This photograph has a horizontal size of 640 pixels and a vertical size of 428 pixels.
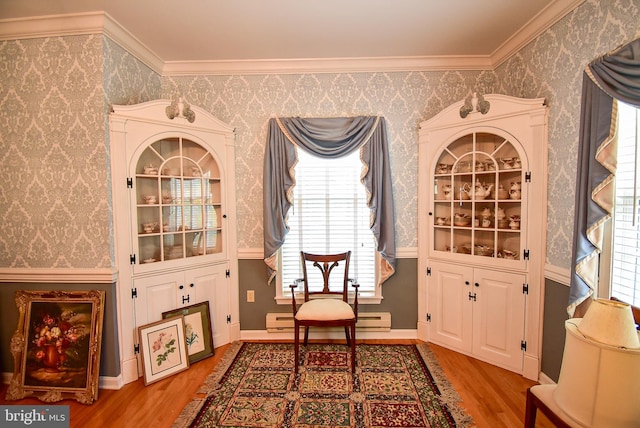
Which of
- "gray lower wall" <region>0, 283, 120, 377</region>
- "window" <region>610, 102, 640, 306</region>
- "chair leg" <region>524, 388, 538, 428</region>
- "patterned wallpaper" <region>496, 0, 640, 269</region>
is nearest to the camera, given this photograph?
"chair leg" <region>524, 388, 538, 428</region>

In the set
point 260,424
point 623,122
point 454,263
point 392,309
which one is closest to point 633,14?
point 623,122

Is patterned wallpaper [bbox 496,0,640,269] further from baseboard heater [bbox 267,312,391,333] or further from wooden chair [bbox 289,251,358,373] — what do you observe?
wooden chair [bbox 289,251,358,373]

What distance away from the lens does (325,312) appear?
266cm

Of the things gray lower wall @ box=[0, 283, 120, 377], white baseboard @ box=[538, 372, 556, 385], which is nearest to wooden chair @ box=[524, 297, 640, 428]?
white baseboard @ box=[538, 372, 556, 385]

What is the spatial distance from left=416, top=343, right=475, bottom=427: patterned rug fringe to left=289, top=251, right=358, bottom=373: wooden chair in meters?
0.70

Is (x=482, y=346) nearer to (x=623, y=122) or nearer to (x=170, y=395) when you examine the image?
(x=623, y=122)

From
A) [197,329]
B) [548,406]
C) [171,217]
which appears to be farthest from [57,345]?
[548,406]

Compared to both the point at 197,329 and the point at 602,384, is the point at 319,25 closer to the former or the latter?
the point at 602,384

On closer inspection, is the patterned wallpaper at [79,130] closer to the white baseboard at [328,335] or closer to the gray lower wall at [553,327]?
the gray lower wall at [553,327]

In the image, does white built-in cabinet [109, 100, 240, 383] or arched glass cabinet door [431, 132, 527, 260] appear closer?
white built-in cabinet [109, 100, 240, 383]

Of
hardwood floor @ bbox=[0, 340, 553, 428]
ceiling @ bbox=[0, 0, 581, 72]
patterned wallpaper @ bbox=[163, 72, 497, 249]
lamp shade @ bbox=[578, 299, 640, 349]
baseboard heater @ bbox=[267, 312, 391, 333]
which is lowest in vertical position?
hardwood floor @ bbox=[0, 340, 553, 428]

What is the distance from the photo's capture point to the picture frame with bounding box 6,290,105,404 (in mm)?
2271

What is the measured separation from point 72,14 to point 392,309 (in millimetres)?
3814

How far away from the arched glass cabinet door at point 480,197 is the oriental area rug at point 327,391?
1.17 meters
